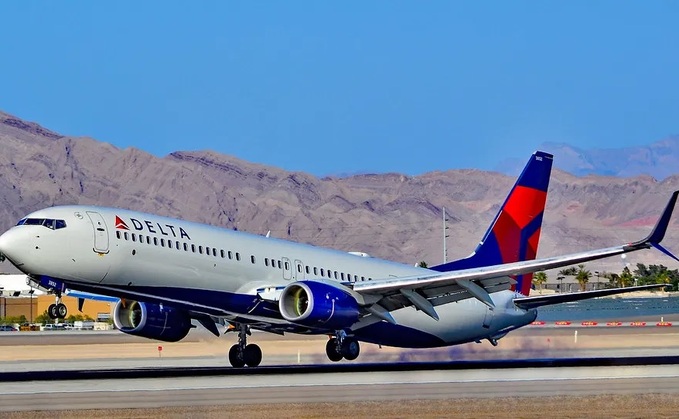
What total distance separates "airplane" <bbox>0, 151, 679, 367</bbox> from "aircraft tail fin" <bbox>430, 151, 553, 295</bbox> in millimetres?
3358

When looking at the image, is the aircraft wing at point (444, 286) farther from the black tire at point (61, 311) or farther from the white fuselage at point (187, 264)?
the black tire at point (61, 311)

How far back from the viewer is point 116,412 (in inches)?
1244

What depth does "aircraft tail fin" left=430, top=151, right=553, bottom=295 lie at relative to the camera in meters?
58.5

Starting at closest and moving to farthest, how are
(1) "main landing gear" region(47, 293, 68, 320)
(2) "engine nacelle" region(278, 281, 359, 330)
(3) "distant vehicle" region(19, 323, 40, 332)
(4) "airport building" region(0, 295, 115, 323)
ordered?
1. (1) "main landing gear" region(47, 293, 68, 320)
2. (2) "engine nacelle" region(278, 281, 359, 330)
3. (3) "distant vehicle" region(19, 323, 40, 332)
4. (4) "airport building" region(0, 295, 115, 323)

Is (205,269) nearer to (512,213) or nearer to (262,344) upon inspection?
(512,213)

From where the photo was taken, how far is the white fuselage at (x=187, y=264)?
4416 centimetres

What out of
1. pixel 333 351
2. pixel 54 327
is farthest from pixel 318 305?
pixel 54 327

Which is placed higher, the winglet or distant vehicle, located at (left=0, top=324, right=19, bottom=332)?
distant vehicle, located at (left=0, top=324, right=19, bottom=332)

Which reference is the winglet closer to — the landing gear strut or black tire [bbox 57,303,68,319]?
the landing gear strut

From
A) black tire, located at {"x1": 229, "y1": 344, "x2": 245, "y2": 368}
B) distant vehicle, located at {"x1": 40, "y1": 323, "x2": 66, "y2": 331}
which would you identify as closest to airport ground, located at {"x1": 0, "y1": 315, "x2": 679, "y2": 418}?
black tire, located at {"x1": 229, "y1": 344, "x2": 245, "y2": 368}

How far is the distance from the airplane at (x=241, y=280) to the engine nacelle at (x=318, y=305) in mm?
48

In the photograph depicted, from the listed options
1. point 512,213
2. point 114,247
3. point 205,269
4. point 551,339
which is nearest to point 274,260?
point 205,269

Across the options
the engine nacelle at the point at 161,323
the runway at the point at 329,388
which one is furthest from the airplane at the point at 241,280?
the runway at the point at 329,388

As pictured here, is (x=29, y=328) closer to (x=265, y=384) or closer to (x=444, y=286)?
(x=444, y=286)
